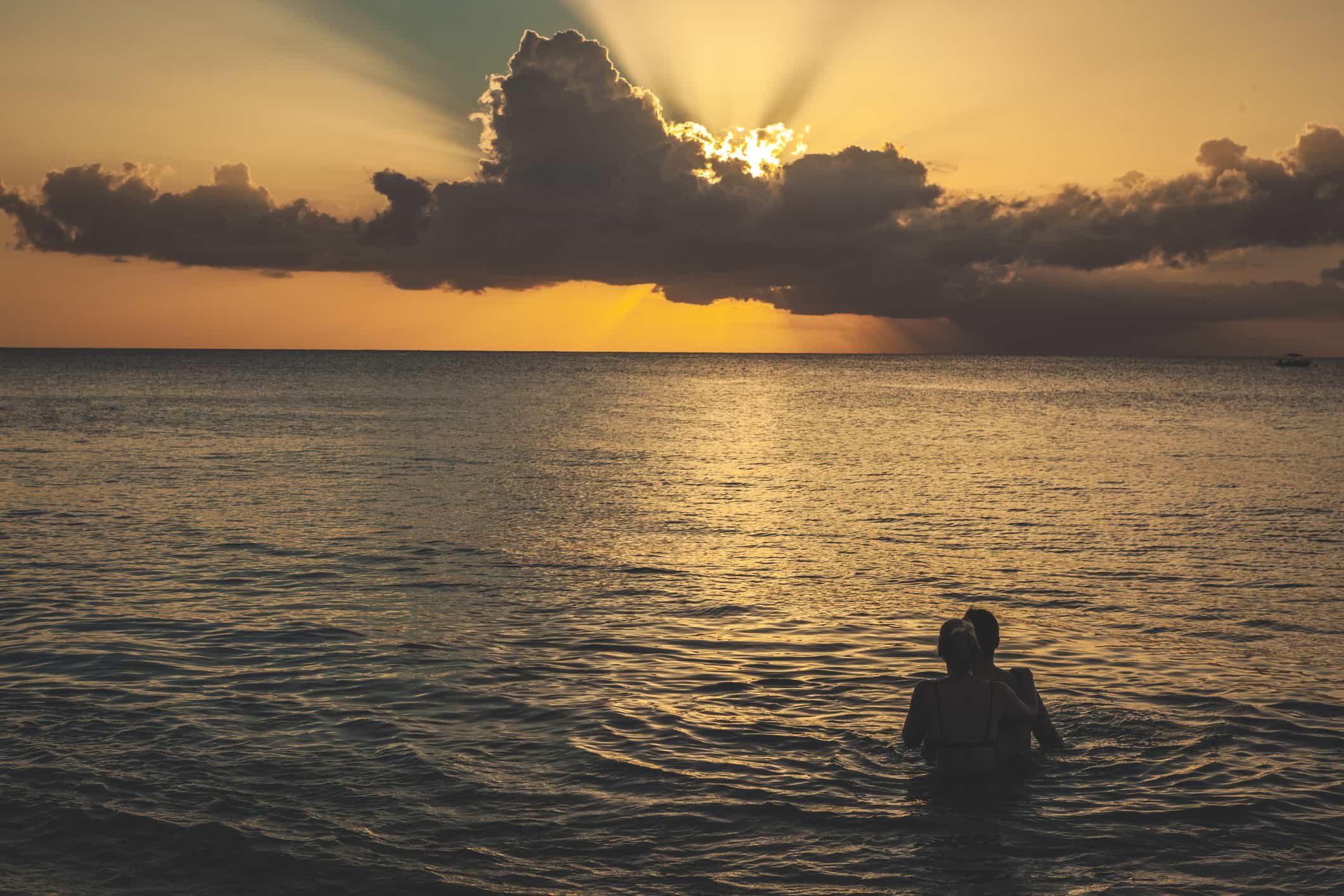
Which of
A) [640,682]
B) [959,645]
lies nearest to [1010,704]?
[959,645]

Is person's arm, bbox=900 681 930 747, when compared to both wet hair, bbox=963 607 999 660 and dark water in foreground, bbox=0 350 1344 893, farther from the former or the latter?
wet hair, bbox=963 607 999 660

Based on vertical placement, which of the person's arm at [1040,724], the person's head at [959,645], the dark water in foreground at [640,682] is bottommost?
the dark water in foreground at [640,682]

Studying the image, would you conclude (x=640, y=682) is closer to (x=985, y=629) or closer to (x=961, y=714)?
(x=961, y=714)

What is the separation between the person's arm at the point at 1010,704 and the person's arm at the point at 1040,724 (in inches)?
8.5

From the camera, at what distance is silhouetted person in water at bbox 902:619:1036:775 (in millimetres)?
10961

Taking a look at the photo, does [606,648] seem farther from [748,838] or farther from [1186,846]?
[1186,846]

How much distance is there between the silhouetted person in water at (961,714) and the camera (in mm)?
10961

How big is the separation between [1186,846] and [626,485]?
32.4 metres

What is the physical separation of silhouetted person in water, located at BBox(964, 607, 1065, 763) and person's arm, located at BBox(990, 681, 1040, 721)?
9cm

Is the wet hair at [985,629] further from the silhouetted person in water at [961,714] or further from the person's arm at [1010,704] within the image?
the person's arm at [1010,704]

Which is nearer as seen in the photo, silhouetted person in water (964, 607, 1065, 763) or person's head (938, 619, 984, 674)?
person's head (938, 619, 984, 674)

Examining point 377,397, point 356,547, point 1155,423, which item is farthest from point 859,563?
point 377,397

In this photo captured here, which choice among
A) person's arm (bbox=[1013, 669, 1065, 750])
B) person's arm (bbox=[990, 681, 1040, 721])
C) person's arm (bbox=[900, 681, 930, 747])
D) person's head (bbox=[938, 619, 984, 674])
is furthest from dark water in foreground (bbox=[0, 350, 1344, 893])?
person's head (bbox=[938, 619, 984, 674])

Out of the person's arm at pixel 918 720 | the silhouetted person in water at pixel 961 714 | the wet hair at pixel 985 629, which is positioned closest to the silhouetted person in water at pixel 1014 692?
the wet hair at pixel 985 629
